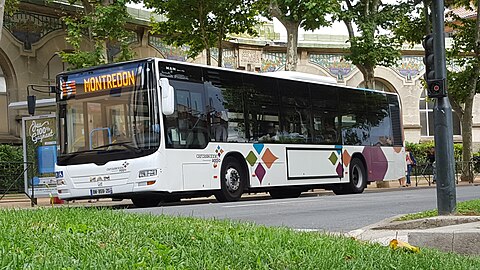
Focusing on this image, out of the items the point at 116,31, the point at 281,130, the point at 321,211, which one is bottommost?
the point at 321,211

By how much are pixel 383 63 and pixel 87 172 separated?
16.6 metres

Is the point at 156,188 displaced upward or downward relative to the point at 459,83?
downward

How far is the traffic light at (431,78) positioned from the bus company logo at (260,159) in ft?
27.4

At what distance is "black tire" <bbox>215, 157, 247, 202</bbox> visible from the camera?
18172mm

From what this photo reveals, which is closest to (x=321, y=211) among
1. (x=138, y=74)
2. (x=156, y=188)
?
(x=156, y=188)

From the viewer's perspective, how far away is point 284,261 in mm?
5492

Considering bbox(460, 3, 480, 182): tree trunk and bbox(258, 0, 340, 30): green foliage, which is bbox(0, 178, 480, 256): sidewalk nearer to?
bbox(258, 0, 340, 30): green foliage

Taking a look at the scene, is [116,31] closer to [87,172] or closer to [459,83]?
[87,172]

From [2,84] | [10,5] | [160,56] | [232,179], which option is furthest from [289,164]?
[160,56]

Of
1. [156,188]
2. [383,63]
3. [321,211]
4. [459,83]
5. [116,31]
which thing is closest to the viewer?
[321,211]

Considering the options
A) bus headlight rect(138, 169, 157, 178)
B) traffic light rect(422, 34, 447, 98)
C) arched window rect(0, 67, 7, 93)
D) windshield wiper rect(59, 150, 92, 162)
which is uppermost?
arched window rect(0, 67, 7, 93)

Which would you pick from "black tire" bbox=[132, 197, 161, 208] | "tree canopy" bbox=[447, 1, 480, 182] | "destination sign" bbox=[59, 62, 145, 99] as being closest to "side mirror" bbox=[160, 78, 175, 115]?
"destination sign" bbox=[59, 62, 145, 99]

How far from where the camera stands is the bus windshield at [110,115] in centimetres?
1634

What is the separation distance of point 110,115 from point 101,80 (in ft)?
2.84
